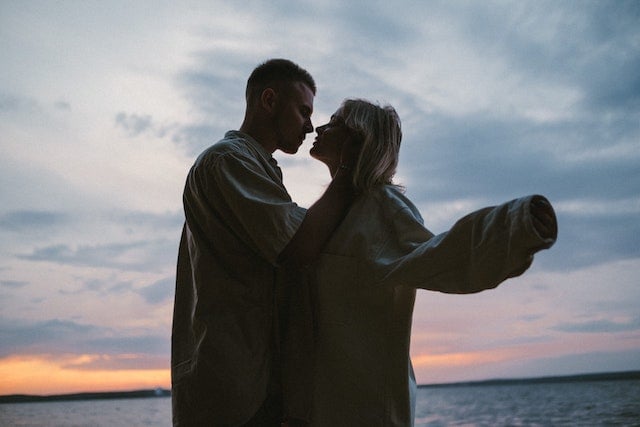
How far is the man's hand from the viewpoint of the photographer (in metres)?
1.36

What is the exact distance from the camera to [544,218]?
1370 millimetres

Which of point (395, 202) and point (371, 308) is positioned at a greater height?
point (395, 202)

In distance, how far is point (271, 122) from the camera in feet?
7.75

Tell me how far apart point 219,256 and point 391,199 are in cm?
58

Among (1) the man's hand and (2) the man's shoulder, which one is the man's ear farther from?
(1) the man's hand

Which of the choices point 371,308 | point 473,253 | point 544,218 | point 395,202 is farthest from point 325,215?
point 544,218

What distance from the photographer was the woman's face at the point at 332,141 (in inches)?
84.4

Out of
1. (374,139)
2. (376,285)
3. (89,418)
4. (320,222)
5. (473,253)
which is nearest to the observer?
(473,253)

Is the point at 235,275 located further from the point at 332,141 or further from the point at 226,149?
the point at 332,141

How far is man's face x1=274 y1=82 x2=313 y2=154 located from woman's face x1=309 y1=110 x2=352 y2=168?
0.16 metres

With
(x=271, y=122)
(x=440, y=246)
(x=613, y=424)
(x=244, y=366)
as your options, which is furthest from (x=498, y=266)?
(x=613, y=424)

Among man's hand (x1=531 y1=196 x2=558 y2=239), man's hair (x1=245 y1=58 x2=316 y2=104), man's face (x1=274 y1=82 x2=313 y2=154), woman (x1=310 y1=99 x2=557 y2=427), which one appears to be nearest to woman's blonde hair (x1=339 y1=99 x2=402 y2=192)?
woman (x1=310 y1=99 x2=557 y2=427)

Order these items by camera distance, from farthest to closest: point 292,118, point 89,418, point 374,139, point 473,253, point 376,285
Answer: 1. point 89,418
2. point 292,118
3. point 374,139
4. point 376,285
5. point 473,253

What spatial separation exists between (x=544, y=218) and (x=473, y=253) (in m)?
0.21
